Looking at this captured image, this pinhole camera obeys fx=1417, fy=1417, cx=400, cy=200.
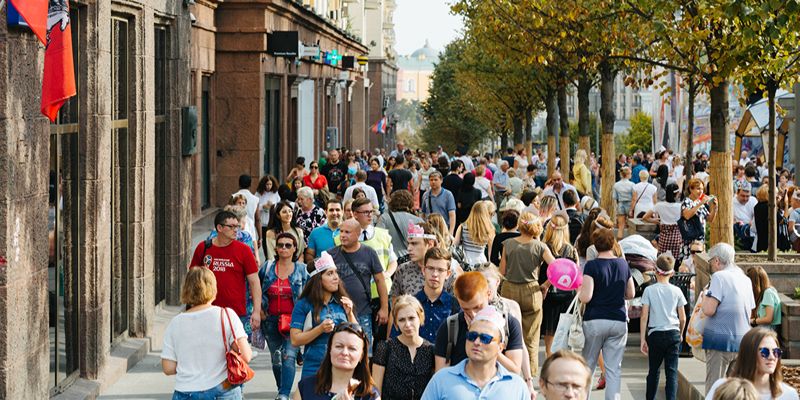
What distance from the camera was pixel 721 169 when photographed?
16938 mm

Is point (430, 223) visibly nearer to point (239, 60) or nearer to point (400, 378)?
point (400, 378)

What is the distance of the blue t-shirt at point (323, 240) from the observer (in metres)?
12.6

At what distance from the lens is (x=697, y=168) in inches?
1193

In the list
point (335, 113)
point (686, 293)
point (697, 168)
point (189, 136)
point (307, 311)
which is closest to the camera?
point (307, 311)

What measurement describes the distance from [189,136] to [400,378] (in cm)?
965

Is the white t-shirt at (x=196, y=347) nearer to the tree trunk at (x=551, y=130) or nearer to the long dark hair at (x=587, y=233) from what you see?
the long dark hair at (x=587, y=233)

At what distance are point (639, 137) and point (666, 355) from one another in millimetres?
77314

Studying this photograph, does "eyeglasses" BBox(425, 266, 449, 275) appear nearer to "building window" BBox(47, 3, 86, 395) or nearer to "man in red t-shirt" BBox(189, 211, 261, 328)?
"man in red t-shirt" BBox(189, 211, 261, 328)

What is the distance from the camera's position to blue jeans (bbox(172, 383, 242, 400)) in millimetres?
8742

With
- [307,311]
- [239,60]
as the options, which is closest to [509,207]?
[307,311]

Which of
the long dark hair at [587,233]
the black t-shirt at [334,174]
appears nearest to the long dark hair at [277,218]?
the long dark hair at [587,233]

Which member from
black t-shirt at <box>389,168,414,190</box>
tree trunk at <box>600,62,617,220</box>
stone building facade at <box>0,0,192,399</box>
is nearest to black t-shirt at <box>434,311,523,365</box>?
stone building facade at <box>0,0,192,399</box>

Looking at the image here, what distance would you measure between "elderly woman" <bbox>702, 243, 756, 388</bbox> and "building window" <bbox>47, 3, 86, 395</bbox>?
5.12 meters

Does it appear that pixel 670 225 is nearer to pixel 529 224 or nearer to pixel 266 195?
pixel 266 195
